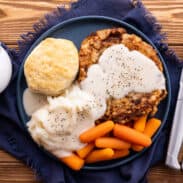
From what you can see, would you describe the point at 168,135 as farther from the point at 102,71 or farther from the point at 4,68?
the point at 4,68

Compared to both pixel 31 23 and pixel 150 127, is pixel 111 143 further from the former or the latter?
pixel 31 23

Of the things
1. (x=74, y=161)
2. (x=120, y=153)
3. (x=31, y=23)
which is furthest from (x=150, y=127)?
(x=31, y=23)

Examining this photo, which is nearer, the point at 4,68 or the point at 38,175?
the point at 4,68

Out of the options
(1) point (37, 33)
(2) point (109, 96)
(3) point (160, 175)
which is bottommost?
(3) point (160, 175)

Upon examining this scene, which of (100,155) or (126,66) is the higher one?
(126,66)

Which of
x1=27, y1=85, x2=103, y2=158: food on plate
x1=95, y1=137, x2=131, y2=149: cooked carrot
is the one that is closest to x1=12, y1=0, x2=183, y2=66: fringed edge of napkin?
x1=27, y1=85, x2=103, y2=158: food on plate

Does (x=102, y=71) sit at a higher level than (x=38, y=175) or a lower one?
higher

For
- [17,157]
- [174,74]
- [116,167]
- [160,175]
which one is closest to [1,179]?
[17,157]
